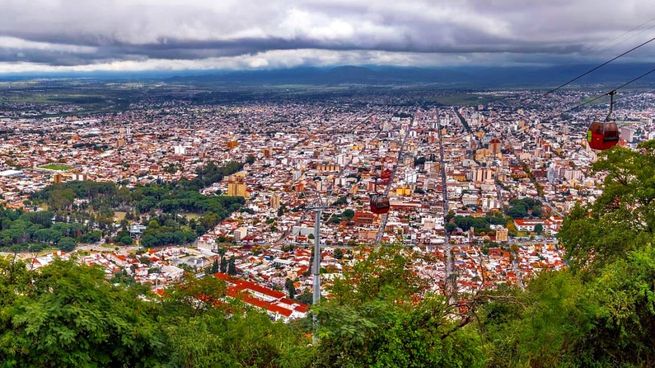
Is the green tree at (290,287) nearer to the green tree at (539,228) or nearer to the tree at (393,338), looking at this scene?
the tree at (393,338)

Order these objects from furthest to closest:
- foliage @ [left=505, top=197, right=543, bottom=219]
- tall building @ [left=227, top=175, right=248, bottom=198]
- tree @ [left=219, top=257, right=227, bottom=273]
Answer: tall building @ [left=227, top=175, right=248, bottom=198] → foliage @ [left=505, top=197, right=543, bottom=219] → tree @ [left=219, top=257, right=227, bottom=273]

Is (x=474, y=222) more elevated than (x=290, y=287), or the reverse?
(x=474, y=222)

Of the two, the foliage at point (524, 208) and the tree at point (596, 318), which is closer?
the tree at point (596, 318)

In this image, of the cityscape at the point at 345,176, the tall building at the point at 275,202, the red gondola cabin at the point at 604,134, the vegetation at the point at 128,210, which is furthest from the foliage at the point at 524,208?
the red gondola cabin at the point at 604,134

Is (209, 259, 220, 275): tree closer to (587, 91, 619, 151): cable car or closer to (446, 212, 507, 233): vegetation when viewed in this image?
(446, 212, 507, 233): vegetation

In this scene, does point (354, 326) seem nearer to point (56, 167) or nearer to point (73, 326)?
point (73, 326)

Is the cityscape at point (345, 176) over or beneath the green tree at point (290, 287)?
over

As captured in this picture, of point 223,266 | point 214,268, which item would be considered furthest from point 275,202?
point 214,268

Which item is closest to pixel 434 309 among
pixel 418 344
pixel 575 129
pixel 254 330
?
pixel 418 344

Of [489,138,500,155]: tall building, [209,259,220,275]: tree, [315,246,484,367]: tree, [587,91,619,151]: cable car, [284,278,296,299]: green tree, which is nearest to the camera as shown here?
[315,246,484,367]: tree

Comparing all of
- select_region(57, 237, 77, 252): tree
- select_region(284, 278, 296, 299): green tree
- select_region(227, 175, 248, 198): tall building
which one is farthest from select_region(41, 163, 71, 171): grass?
select_region(284, 278, 296, 299): green tree

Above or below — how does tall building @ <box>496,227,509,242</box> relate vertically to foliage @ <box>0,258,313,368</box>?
below

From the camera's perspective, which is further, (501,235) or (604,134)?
(501,235)
